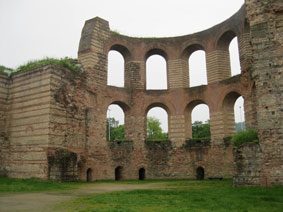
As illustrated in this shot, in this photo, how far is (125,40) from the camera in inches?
925

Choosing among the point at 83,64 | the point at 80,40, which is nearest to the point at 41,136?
the point at 83,64

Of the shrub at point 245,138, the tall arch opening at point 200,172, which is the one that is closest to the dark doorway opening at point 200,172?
the tall arch opening at point 200,172

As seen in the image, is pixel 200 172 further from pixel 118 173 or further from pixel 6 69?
pixel 6 69

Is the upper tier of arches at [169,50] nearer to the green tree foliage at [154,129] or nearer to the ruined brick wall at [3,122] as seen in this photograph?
the ruined brick wall at [3,122]

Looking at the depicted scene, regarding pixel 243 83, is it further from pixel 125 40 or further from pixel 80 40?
pixel 80 40

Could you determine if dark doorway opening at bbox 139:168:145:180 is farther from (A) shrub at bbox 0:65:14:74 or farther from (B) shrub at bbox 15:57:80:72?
(A) shrub at bbox 0:65:14:74

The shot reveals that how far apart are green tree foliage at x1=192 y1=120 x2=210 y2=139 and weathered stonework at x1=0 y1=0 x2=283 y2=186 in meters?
27.2

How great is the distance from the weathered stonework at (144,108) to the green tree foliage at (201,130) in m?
27.2

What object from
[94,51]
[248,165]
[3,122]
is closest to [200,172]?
[248,165]

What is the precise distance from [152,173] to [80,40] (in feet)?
37.8

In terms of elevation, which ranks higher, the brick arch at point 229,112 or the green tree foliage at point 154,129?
the green tree foliage at point 154,129

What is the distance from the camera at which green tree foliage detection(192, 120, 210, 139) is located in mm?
49188

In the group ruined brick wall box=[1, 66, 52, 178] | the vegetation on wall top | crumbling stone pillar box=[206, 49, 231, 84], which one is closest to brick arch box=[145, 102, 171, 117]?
crumbling stone pillar box=[206, 49, 231, 84]

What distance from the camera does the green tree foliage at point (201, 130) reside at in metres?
49.2
